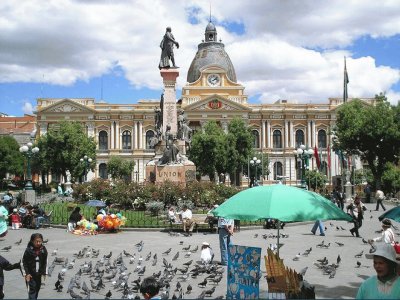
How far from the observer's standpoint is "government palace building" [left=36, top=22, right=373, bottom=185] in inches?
2598

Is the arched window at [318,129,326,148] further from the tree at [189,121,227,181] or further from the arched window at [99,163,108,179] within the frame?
the arched window at [99,163,108,179]

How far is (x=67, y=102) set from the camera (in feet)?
217

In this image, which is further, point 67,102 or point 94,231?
point 67,102

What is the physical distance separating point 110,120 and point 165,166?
4414cm

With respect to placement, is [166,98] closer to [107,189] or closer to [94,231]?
[107,189]

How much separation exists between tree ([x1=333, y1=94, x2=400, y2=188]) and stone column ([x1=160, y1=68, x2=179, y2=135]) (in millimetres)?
16333

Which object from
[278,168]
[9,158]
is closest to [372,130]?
[278,168]

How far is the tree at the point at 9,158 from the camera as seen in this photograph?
196 ft

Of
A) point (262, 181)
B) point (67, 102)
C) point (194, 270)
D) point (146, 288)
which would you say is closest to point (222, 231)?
point (194, 270)

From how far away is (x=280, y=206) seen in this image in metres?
6.30

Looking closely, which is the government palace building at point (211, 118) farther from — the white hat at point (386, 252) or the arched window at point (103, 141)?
the white hat at point (386, 252)

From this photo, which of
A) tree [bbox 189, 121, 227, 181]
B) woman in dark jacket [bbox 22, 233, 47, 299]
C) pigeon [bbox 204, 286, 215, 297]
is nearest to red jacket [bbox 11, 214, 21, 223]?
woman in dark jacket [bbox 22, 233, 47, 299]

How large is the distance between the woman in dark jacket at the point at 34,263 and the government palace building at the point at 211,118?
59002 millimetres

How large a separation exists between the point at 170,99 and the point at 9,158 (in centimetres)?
4003
